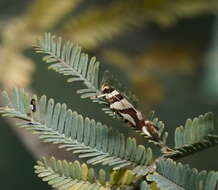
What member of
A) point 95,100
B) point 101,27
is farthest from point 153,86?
point 95,100

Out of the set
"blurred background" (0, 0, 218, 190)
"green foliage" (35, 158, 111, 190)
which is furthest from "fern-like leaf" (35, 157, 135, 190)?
"blurred background" (0, 0, 218, 190)

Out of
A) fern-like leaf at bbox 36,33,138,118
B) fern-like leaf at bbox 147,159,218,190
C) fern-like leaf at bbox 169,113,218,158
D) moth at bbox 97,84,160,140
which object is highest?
fern-like leaf at bbox 36,33,138,118

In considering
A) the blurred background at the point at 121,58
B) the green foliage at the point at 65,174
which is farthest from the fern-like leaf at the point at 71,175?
the blurred background at the point at 121,58

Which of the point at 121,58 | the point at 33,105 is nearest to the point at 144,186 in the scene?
the point at 33,105

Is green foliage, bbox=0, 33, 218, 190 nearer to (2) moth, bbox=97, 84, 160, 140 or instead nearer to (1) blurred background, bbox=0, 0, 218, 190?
→ (2) moth, bbox=97, 84, 160, 140

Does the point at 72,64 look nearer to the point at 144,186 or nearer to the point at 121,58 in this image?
the point at 144,186
